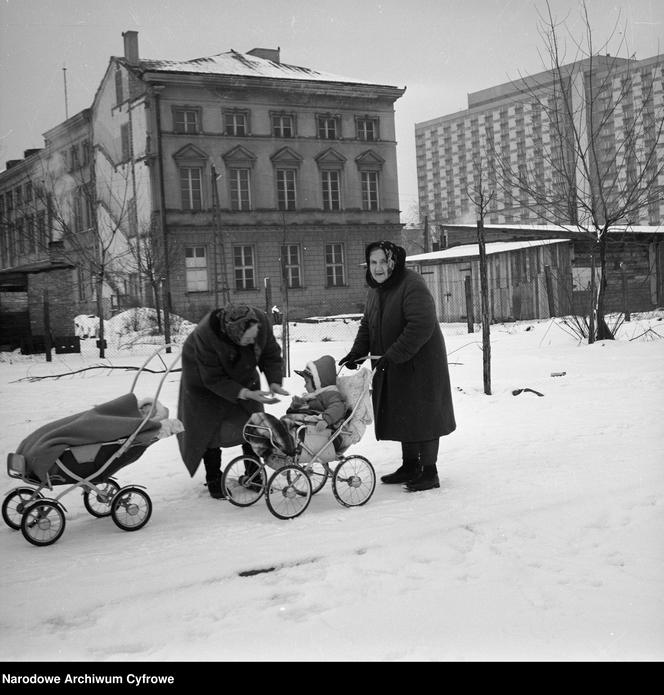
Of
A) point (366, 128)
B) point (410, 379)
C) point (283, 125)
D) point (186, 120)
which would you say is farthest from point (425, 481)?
point (186, 120)

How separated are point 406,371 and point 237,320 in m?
1.16

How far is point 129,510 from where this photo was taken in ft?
13.7

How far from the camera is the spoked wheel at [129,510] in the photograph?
4117mm

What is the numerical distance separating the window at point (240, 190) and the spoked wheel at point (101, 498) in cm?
460

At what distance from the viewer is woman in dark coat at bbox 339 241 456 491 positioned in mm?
4715

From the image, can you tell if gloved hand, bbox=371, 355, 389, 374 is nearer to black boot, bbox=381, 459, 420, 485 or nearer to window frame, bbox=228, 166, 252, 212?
black boot, bbox=381, 459, 420, 485

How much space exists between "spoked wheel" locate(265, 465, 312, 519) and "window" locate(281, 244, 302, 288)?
4.20 m

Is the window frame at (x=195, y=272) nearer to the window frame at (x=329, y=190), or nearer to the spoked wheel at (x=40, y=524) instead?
the window frame at (x=329, y=190)

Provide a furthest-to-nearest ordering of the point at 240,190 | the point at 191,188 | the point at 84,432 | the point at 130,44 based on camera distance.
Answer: the point at 191,188 → the point at 240,190 → the point at 84,432 → the point at 130,44

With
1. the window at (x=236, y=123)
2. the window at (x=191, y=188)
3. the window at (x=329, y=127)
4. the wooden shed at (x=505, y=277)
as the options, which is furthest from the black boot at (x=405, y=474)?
the wooden shed at (x=505, y=277)

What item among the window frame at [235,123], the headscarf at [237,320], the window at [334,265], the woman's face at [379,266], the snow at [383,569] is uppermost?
the window frame at [235,123]

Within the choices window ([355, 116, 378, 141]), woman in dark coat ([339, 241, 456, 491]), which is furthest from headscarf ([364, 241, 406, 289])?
window ([355, 116, 378, 141])

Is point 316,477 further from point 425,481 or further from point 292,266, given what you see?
point 292,266
